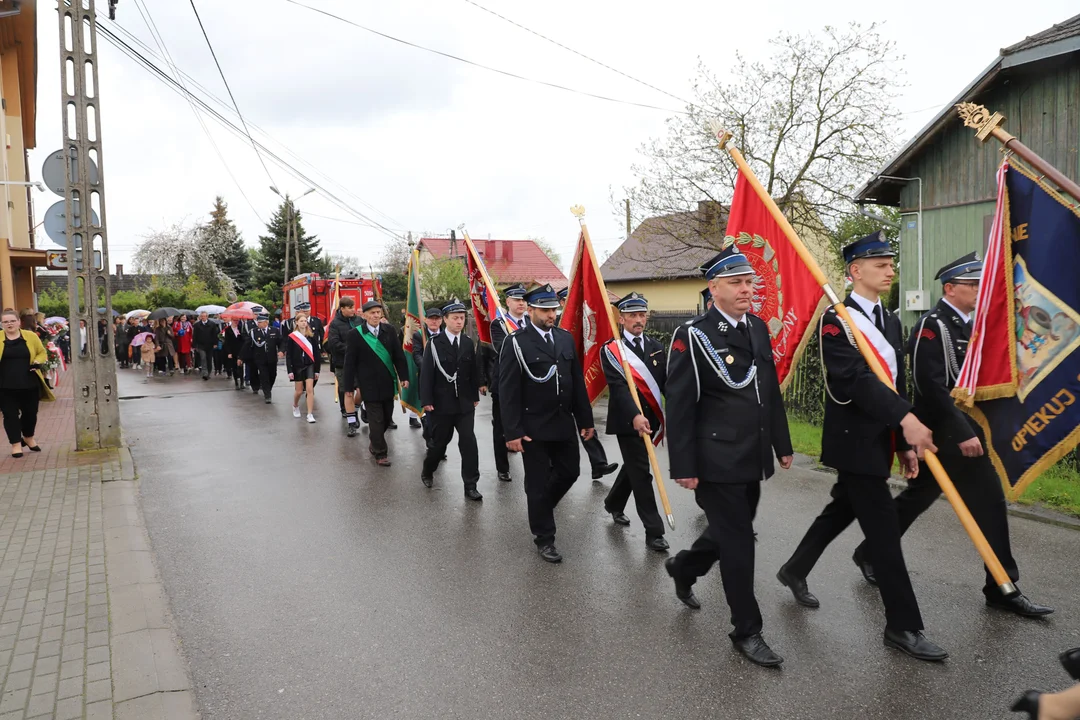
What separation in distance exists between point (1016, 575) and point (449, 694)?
3256mm

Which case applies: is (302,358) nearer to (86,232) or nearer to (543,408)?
(86,232)

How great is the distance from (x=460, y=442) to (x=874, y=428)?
4.22 metres

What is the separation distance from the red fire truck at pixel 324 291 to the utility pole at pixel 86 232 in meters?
12.0

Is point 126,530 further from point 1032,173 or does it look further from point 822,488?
point 1032,173

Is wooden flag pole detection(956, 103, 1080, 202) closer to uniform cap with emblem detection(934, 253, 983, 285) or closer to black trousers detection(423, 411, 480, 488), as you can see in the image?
uniform cap with emblem detection(934, 253, 983, 285)

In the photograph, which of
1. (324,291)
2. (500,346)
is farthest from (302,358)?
(324,291)

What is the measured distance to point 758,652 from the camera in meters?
3.82

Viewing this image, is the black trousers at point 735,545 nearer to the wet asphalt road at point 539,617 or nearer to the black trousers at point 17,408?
the wet asphalt road at point 539,617

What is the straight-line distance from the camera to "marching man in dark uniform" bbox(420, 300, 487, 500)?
752 centimetres

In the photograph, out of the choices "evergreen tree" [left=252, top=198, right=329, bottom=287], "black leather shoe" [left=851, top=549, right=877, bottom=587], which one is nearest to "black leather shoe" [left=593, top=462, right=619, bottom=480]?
"black leather shoe" [left=851, top=549, right=877, bottom=587]

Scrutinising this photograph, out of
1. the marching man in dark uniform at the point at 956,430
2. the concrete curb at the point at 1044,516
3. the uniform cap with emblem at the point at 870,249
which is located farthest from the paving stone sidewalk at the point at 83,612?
the concrete curb at the point at 1044,516

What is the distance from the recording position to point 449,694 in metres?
3.63

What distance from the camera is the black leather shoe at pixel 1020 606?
14.0 feet

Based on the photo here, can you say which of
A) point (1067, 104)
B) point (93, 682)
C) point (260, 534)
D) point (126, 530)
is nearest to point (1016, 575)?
point (93, 682)
